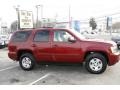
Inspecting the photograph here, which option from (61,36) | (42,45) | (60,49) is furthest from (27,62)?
(61,36)

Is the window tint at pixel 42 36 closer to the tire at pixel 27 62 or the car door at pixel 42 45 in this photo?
the car door at pixel 42 45

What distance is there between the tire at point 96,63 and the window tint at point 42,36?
6.19 ft

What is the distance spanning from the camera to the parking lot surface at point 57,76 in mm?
7621

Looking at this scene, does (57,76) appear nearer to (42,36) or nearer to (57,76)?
(57,76)

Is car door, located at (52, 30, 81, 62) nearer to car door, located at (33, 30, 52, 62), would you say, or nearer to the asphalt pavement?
car door, located at (33, 30, 52, 62)

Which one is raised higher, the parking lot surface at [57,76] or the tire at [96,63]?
the tire at [96,63]

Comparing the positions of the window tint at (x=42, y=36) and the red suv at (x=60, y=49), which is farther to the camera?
the window tint at (x=42, y=36)

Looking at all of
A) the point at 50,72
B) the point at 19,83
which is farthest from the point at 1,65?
the point at 19,83

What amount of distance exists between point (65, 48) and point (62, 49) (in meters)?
0.13

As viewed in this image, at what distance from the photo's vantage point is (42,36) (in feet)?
31.5

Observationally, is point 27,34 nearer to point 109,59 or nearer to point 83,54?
point 83,54

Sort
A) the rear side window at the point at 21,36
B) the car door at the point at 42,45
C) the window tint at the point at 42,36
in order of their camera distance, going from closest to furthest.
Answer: the car door at the point at 42,45, the window tint at the point at 42,36, the rear side window at the point at 21,36

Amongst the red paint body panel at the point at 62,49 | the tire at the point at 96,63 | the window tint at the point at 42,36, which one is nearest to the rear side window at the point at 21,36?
the red paint body panel at the point at 62,49

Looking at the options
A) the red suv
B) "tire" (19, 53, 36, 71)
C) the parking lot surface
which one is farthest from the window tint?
the parking lot surface
